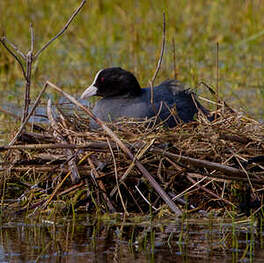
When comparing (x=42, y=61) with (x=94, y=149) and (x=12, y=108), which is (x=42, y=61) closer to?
(x=12, y=108)

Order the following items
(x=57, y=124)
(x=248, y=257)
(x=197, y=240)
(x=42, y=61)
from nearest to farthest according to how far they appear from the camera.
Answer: (x=248, y=257) → (x=197, y=240) → (x=57, y=124) → (x=42, y=61)

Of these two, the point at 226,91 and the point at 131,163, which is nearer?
the point at 131,163

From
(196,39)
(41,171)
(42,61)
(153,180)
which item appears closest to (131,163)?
(153,180)

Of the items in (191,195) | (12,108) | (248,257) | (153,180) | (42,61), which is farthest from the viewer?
(42,61)

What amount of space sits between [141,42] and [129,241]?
5.86 metres

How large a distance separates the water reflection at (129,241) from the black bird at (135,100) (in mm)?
1191

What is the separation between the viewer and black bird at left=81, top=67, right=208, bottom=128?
5.50 m

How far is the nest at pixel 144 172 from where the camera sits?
14.8 ft

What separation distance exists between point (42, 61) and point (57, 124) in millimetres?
3732

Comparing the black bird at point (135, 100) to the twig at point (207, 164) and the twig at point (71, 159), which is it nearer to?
the twig at point (71, 159)

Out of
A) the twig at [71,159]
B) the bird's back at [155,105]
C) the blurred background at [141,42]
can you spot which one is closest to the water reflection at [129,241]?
the twig at [71,159]

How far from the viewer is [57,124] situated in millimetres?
5090

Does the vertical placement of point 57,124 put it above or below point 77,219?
above

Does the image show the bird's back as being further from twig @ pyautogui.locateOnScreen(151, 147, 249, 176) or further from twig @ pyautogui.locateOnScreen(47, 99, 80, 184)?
twig @ pyautogui.locateOnScreen(151, 147, 249, 176)
